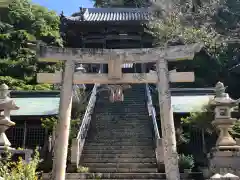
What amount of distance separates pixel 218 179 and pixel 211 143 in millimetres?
Result: 7427

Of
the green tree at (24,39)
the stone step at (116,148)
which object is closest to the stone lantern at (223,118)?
the stone step at (116,148)

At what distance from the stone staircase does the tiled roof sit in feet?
32.9

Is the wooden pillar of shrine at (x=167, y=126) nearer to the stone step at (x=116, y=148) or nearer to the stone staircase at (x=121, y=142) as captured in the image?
the stone staircase at (x=121, y=142)

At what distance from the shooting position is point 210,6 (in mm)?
22906

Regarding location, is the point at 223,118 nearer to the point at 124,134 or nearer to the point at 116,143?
the point at 116,143

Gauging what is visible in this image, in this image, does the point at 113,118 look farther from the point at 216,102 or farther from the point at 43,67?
the point at 43,67

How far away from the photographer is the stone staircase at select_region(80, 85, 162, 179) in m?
11.1

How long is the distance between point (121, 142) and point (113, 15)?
670 inches

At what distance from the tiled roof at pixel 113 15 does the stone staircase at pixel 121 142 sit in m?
10.0

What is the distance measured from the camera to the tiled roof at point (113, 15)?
25578 millimetres

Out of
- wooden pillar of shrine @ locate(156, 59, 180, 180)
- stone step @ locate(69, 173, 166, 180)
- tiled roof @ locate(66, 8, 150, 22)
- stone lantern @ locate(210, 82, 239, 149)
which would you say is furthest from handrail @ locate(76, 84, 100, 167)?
tiled roof @ locate(66, 8, 150, 22)

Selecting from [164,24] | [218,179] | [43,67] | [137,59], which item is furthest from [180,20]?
[218,179]

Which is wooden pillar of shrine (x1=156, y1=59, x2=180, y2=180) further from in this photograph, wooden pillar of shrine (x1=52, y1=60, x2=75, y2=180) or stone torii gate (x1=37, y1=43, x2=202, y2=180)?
wooden pillar of shrine (x1=52, y1=60, x2=75, y2=180)

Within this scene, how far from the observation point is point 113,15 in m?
28.2
